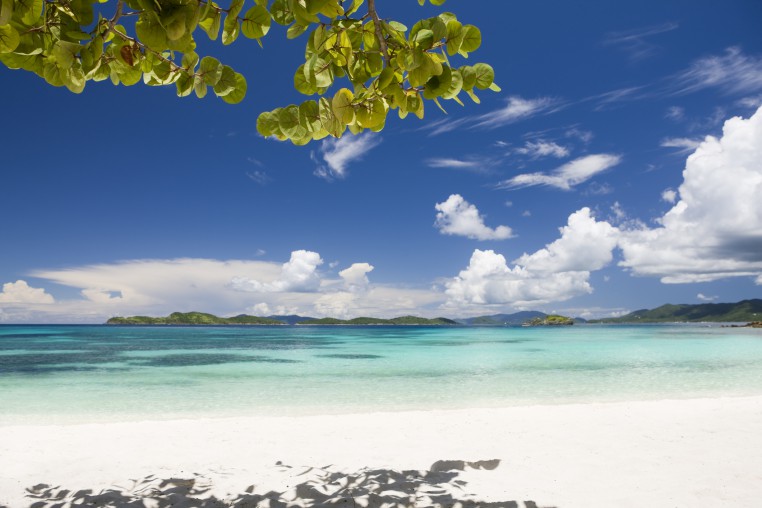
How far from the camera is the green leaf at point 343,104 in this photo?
177 cm

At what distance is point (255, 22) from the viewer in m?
1.94

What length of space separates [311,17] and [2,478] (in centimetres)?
819

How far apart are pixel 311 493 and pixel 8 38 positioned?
549cm

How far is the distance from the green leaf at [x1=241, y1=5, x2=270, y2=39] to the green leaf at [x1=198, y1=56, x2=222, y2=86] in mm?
260

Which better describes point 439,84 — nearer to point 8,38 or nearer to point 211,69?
point 211,69

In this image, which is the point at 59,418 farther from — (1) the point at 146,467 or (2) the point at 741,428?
(2) the point at 741,428

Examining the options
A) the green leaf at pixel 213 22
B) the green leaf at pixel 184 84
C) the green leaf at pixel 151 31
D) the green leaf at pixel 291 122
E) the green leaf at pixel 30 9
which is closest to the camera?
the green leaf at pixel 151 31

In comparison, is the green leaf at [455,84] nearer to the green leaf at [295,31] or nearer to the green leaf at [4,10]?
the green leaf at [295,31]

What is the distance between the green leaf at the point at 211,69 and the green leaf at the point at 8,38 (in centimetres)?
70

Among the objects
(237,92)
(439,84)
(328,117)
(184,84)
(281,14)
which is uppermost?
(281,14)

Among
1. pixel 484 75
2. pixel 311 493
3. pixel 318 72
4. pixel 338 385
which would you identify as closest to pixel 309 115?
pixel 318 72

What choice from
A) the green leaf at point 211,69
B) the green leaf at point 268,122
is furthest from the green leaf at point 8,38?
the green leaf at point 268,122

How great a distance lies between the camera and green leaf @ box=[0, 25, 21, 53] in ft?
5.49

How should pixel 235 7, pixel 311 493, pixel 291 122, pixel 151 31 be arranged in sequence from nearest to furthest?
1. pixel 151 31
2. pixel 235 7
3. pixel 291 122
4. pixel 311 493
